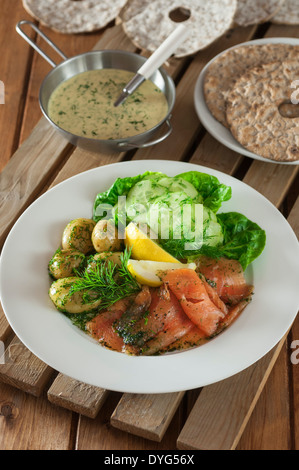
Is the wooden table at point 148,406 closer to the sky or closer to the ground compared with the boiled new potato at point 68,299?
closer to the ground

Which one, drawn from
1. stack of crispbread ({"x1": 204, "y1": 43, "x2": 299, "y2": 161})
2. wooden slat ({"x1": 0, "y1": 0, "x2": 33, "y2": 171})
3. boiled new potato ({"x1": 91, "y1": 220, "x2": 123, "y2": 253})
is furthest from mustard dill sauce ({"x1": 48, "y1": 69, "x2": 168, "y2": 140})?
boiled new potato ({"x1": 91, "y1": 220, "x2": 123, "y2": 253})

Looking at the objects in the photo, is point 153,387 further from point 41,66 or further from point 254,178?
point 41,66

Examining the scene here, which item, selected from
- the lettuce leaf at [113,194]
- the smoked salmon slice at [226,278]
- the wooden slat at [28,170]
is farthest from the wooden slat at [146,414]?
the wooden slat at [28,170]

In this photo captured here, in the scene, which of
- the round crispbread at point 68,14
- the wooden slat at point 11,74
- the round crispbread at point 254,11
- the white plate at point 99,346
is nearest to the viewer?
the white plate at point 99,346

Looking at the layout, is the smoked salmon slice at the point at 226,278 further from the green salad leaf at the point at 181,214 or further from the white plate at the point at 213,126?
the white plate at the point at 213,126

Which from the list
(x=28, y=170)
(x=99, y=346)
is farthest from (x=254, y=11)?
(x=99, y=346)

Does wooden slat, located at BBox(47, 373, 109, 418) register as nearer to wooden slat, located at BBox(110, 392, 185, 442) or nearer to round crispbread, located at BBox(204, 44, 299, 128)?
wooden slat, located at BBox(110, 392, 185, 442)
